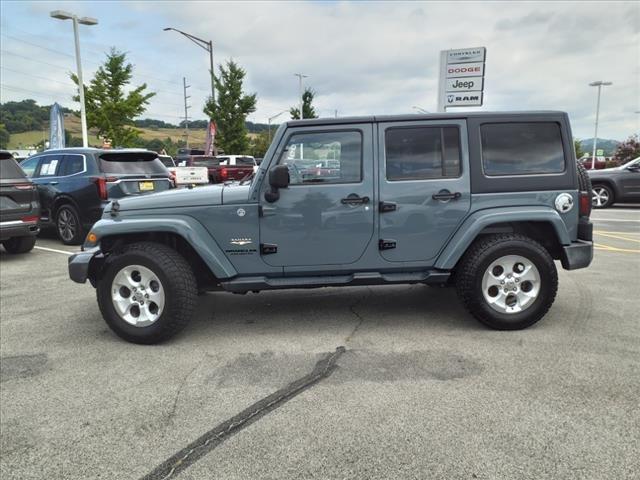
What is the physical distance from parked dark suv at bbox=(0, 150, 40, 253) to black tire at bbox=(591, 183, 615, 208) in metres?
14.4

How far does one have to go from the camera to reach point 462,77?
12867mm

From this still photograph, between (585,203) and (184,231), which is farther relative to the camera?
(585,203)

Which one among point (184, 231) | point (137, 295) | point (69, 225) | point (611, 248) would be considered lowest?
point (611, 248)

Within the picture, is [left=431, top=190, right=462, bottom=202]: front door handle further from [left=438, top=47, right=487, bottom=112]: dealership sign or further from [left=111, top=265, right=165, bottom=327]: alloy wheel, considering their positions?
[left=438, top=47, right=487, bottom=112]: dealership sign

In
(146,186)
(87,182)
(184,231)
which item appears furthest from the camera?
(146,186)

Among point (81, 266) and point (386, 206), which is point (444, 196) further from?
point (81, 266)

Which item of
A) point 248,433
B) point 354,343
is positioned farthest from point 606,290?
point 248,433

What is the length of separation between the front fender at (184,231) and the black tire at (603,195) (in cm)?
1364

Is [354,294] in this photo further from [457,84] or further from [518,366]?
[457,84]

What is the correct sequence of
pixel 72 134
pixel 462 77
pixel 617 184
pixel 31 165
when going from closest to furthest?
pixel 31 165, pixel 462 77, pixel 617 184, pixel 72 134

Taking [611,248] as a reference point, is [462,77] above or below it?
above

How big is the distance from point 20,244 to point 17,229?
0.79 meters

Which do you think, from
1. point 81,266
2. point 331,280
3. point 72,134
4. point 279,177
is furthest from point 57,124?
point 72,134

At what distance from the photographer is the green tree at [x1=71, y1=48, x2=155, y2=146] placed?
24.0m
